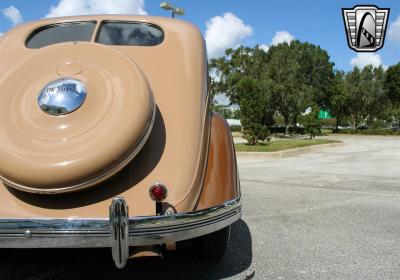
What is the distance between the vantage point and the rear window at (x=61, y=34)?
407 cm

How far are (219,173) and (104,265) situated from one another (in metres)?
1.32

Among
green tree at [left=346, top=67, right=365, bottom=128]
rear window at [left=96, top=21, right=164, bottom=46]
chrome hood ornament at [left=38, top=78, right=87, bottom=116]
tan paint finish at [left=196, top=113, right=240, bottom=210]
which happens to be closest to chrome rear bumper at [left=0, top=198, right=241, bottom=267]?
tan paint finish at [left=196, top=113, right=240, bottom=210]

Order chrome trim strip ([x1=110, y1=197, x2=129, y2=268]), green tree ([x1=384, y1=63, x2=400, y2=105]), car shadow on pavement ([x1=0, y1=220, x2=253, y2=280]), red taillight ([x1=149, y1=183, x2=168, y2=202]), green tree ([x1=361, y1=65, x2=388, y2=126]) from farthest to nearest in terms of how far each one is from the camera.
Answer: green tree ([x1=384, y1=63, x2=400, y2=105]) < green tree ([x1=361, y1=65, x2=388, y2=126]) < car shadow on pavement ([x1=0, y1=220, x2=253, y2=280]) < red taillight ([x1=149, y1=183, x2=168, y2=202]) < chrome trim strip ([x1=110, y1=197, x2=129, y2=268])

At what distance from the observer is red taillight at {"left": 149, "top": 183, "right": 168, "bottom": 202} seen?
2791 mm

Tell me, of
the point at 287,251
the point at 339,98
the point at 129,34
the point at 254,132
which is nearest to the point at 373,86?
the point at 339,98

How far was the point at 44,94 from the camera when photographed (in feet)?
9.88

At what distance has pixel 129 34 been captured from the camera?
13.2 ft

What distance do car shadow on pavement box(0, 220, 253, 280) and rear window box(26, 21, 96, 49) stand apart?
6.12 ft

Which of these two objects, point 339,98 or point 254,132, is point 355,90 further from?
point 254,132

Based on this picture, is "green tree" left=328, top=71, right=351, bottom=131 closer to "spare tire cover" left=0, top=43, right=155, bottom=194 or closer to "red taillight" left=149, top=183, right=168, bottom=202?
"spare tire cover" left=0, top=43, right=155, bottom=194

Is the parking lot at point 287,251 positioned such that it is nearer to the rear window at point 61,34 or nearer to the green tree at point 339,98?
the rear window at point 61,34

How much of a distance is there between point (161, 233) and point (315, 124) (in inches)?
1080

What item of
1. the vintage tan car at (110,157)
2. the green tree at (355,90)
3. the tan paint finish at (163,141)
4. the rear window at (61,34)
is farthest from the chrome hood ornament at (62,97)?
the green tree at (355,90)

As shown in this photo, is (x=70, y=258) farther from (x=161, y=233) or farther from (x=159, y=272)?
(x=161, y=233)
